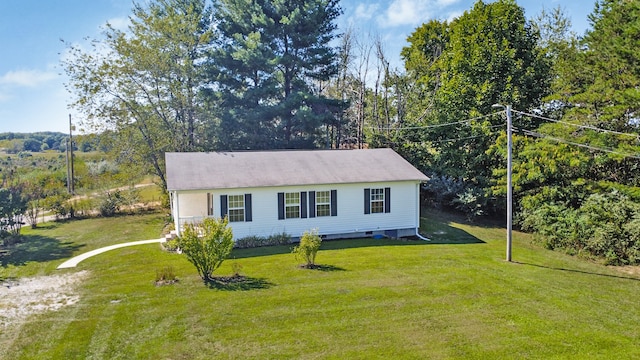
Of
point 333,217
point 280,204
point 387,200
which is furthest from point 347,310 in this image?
point 387,200

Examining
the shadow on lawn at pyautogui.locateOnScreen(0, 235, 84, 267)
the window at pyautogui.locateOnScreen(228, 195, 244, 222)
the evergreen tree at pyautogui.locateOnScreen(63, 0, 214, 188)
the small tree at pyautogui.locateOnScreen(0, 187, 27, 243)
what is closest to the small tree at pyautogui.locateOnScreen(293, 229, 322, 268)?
the window at pyautogui.locateOnScreen(228, 195, 244, 222)

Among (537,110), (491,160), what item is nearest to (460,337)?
(491,160)

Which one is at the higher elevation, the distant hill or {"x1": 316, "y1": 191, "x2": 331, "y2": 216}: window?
the distant hill

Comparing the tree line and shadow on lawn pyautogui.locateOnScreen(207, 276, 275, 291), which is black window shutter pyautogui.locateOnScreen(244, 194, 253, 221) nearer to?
shadow on lawn pyautogui.locateOnScreen(207, 276, 275, 291)

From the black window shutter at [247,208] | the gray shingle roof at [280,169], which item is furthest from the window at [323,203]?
the black window shutter at [247,208]

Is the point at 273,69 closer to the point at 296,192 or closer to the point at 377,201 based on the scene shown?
the point at 296,192

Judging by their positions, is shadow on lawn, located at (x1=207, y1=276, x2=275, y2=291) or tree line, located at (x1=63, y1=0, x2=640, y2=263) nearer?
shadow on lawn, located at (x1=207, y1=276, x2=275, y2=291)

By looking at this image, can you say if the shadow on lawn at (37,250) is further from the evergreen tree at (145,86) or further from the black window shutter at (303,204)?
the evergreen tree at (145,86)

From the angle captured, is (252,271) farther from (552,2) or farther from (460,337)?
(552,2)
